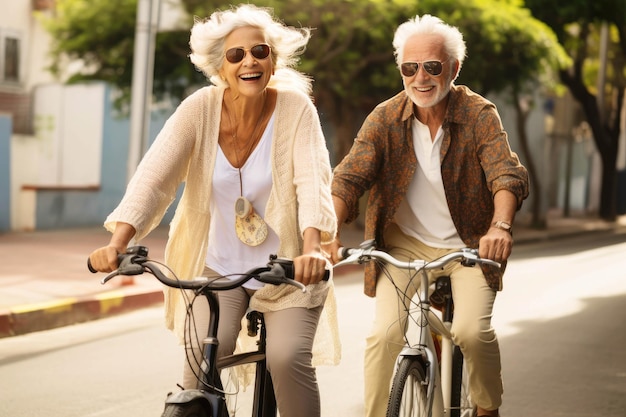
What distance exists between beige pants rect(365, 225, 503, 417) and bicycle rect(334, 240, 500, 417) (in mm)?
66

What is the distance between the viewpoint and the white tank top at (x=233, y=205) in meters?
3.53

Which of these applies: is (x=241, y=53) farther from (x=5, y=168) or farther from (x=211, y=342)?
(x=5, y=168)

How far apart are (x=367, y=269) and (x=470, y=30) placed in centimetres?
1403

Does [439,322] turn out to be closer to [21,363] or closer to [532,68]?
[21,363]

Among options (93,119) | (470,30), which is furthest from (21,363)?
(470,30)

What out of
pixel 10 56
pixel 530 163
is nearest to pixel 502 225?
pixel 10 56

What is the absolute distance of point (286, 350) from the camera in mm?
3352

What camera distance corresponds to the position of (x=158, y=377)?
6.51m

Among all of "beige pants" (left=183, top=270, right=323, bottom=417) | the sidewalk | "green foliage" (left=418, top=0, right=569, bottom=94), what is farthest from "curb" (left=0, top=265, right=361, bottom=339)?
"green foliage" (left=418, top=0, right=569, bottom=94)

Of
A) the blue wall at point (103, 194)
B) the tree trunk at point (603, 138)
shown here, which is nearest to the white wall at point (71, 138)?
the blue wall at point (103, 194)

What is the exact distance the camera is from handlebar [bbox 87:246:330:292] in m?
3.02

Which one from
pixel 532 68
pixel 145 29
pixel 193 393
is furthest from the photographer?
pixel 532 68

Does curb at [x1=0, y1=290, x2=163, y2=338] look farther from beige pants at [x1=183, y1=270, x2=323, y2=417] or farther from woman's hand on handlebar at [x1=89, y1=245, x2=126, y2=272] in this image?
woman's hand on handlebar at [x1=89, y1=245, x2=126, y2=272]

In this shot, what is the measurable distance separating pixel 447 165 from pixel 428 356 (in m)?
0.81
